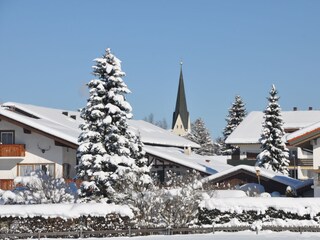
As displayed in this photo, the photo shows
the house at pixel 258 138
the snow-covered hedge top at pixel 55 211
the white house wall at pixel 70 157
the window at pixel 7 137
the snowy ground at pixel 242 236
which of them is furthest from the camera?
the house at pixel 258 138

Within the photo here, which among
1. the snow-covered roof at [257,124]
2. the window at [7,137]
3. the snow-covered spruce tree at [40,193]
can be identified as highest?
the snow-covered roof at [257,124]

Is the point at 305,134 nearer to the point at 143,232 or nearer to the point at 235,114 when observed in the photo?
the point at 143,232

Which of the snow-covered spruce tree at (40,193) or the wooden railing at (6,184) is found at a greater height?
the wooden railing at (6,184)

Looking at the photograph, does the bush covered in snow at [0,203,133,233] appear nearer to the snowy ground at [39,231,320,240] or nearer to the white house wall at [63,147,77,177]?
the snowy ground at [39,231,320,240]

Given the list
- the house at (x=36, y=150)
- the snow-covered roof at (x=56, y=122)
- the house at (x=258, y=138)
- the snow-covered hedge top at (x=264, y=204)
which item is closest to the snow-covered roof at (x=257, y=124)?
the house at (x=258, y=138)

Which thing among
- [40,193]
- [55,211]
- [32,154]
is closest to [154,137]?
[32,154]

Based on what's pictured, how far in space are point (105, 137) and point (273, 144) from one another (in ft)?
79.3

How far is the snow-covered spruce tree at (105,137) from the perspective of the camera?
3092 centimetres

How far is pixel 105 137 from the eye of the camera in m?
31.5

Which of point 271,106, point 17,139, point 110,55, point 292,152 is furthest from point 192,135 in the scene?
point 110,55

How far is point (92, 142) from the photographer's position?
3150 centimetres

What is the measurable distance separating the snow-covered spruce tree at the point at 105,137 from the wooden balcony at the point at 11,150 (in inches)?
382

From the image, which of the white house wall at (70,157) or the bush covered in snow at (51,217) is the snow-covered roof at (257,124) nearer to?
the white house wall at (70,157)

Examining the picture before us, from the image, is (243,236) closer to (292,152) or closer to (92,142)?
(92,142)
